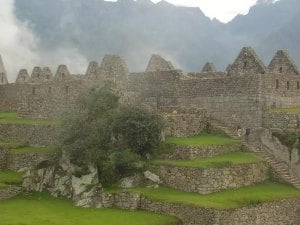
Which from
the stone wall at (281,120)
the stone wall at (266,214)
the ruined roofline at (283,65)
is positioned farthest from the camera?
the ruined roofline at (283,65)

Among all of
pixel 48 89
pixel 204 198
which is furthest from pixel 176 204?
pixel 48 89

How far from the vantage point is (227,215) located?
25484 mm

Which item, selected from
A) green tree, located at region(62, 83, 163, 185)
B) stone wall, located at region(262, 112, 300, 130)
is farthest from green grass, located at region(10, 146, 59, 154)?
stone wall, located at region(262, 112, 300, 130)

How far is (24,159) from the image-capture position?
3412cm

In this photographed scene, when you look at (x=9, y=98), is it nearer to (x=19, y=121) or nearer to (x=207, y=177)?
(x=19, y=121)

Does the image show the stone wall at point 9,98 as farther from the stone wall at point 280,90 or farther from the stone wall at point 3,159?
the stone wall at point 280,90

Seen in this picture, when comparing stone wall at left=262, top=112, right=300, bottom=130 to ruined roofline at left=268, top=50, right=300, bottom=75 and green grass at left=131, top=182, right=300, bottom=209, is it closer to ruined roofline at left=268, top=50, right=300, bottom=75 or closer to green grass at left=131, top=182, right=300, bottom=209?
green grass at left=131, top=182, right=300, bottom=209

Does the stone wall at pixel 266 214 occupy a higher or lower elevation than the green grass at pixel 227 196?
lower

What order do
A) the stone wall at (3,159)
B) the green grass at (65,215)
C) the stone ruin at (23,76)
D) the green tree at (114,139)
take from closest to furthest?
the green grass at (65,215) → the green tree at (114,139) → the stone wall at (3,159) → the stone ruin at (23,76)

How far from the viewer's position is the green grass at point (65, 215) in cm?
2500

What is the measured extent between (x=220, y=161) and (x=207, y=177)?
1.44 meters

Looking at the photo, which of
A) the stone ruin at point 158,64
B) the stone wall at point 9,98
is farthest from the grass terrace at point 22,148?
the stone ruin at point 158,64

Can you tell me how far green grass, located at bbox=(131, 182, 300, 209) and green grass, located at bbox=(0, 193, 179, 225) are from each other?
1120 millimetres

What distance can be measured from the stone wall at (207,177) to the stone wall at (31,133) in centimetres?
822
